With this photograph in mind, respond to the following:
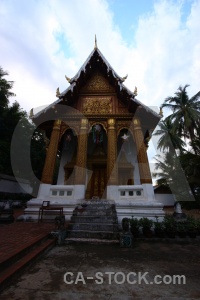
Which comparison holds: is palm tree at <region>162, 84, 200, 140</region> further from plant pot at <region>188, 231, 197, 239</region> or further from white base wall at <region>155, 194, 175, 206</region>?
plant pot at <region>188, 231, 197, 239</region>

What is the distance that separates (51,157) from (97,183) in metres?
3.30

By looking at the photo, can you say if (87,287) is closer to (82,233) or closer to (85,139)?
(82,233)

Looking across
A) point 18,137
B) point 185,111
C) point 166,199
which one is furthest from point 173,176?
point 18,137

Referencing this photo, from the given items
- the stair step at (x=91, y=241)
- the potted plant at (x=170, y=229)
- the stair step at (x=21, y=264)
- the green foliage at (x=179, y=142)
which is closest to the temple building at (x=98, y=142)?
the potted plant at (x=170, y=229)

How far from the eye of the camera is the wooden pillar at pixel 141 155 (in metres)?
7.98

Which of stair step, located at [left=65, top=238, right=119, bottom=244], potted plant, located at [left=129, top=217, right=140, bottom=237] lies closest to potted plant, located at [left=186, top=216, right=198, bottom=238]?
potted plant, located at [left=129, top=217, right=140, bottom=237]

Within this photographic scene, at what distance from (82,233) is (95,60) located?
33.9 feet

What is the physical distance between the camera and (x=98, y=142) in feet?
33.4

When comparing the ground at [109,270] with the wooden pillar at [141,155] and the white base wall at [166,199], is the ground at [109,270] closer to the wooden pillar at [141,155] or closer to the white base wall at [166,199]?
the wooden pillar at [141,155]

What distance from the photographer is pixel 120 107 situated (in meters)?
10.0

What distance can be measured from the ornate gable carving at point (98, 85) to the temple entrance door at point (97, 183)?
4.82 m

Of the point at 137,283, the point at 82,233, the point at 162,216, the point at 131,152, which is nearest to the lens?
the point at 137,283

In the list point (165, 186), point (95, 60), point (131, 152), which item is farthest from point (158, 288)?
point (165, 186)

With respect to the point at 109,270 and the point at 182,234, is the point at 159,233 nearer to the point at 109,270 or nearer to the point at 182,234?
the point at 182,234
